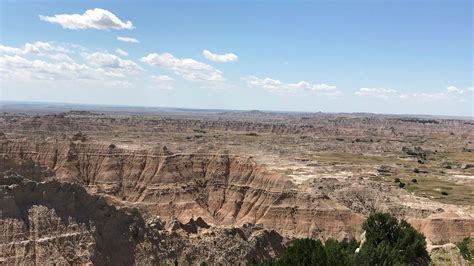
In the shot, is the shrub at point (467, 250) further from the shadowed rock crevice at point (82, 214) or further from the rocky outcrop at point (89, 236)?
the shadowed rock crevice at point (82, 214)

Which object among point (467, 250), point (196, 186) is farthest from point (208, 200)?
point (467, 250)

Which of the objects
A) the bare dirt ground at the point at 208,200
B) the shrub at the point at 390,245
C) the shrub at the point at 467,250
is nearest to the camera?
the shrub at the point at 390,245

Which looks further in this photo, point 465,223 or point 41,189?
point 465,223

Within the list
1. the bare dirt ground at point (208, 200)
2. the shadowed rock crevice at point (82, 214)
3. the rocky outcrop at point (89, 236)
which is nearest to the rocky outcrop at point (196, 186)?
the bare dirt ground at point (208, 200)

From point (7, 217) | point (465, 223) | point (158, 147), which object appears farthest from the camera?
point (158, 147)

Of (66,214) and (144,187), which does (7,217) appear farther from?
(144,187)

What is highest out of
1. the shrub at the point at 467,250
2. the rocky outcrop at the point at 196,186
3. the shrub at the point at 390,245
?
the shrub at the point at 390,245

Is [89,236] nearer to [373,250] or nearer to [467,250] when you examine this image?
[373,250]

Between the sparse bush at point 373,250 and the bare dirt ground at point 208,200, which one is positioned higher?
the sparse bush at point 373,250

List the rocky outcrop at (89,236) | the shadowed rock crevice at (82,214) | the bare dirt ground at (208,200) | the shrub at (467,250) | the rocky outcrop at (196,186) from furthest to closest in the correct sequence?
the rocky outcrop at (196,186) → the bare dirt ground at (208,200) → the shadowed rock crevice at (82,214) → the rocky outcrop at (89,236) → the shrub at (467,250)

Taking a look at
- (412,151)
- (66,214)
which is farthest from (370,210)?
(412,151)

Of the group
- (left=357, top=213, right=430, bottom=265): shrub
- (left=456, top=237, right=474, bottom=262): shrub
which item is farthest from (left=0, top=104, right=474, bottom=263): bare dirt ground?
(left=456, top=237, right=474, bottom=262): shrub
